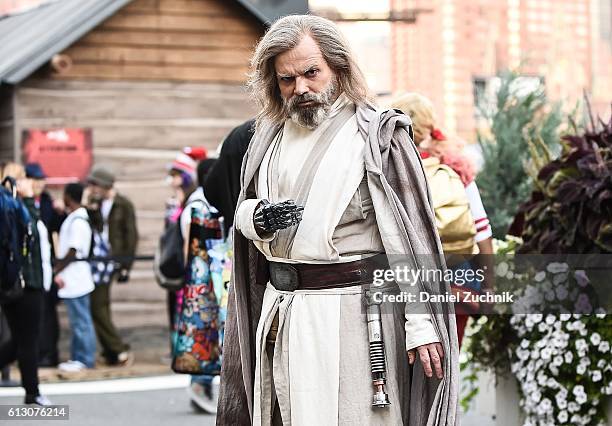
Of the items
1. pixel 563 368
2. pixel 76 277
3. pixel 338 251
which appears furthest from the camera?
pixel 76 277

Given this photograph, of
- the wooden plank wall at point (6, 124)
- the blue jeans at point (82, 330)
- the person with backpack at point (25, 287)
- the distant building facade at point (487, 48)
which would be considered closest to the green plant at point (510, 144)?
the blue jeans at point (82, 330)

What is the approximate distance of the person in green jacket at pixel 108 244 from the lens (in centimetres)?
1328

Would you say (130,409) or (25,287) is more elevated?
(25,287)

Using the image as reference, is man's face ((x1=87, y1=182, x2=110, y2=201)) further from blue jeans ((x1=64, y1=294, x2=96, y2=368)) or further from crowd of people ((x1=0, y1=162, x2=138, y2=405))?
blue jeans ((x1=64, y1=294, x2=96, y2=368))

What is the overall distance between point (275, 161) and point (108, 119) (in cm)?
1086

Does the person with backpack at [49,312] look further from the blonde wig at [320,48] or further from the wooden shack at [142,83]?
the blonde wig at [320,48]

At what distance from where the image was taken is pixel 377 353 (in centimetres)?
467

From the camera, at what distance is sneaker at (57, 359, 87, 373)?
1270cm

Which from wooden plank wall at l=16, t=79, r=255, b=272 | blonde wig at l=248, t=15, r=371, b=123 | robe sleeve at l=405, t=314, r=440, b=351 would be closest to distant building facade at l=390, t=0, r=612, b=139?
wooden plank wall at l=16, t=79, r=255, b=272

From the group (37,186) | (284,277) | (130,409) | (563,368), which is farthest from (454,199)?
(37,186)

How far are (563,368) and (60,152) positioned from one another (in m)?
9.10

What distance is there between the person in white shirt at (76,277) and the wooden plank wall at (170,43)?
305 centimetres

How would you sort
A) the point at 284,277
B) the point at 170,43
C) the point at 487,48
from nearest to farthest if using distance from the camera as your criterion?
the point at 284,277 < the point at 170,43 < the point at 487,48

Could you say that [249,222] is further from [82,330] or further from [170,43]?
[170,43]
